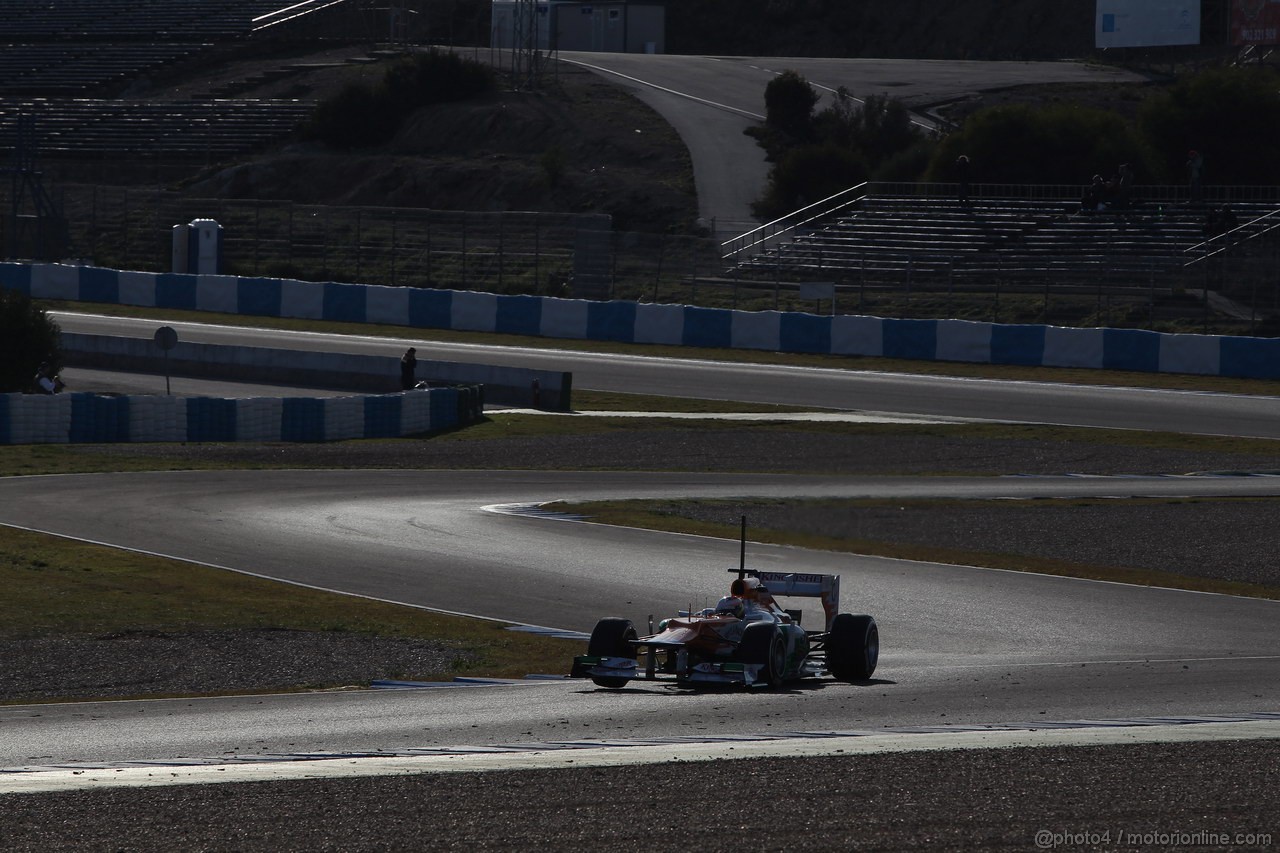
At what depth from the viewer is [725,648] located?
13078 millimetres

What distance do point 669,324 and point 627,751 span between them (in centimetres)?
3765

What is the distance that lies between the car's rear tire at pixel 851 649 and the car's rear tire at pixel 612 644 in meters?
1.95

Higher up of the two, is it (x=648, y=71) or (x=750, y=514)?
(x=648, y=71)

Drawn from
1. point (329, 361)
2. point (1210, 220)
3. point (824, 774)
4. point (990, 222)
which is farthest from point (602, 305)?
point (824, 774)

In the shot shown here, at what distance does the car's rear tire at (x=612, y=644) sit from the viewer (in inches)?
510

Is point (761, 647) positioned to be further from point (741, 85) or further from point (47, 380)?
point (741, 85)

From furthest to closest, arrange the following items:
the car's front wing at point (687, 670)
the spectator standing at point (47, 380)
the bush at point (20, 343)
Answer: the bush at point (20, 343) < the spectator standing at point (47, 380) < the car's front wing at point (687, 670)

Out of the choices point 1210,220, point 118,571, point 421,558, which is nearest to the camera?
point 118,571

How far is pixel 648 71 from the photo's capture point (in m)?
83.4

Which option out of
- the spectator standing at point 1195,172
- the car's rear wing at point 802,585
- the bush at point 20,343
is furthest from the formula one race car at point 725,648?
the spectator standing at point 1195,172

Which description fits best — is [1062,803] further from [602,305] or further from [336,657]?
[602,305]

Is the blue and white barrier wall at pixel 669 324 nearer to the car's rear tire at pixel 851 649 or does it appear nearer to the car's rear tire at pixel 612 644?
the car's rear tire at pixel 851 649

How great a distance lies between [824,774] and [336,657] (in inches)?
257

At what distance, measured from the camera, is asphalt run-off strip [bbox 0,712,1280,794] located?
982 centimetres
